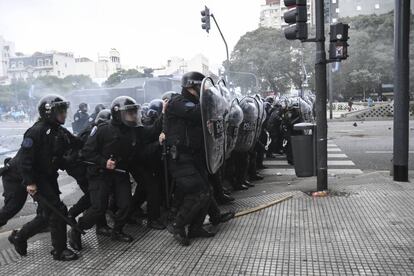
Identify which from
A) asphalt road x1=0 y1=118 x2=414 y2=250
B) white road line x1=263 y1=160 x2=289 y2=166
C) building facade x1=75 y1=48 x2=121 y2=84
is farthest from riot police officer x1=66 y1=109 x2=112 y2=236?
building facade x1=75 y1=48 x2=121 y2=84

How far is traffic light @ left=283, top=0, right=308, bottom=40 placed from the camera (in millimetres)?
6480

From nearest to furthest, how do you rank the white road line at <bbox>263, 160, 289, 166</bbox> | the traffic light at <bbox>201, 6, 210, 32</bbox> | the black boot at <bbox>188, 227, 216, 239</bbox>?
the black boot at <bbox>188, 227, 216, 239</bbox>, the white road line at <bbox>263, 160, 289, 166</bbox>, the traffic light at <bbox>201, 6, 210, 32</bbox>

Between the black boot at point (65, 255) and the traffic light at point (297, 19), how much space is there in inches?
164

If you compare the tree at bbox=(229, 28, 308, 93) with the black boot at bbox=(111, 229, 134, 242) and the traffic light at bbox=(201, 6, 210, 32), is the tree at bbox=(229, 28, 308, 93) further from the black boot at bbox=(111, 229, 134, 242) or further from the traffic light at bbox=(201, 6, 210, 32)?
the black boot at bbox=(111, 229, 134, 242)

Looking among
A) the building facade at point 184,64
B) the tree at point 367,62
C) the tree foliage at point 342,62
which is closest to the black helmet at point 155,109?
the tree foliage at point 342,62

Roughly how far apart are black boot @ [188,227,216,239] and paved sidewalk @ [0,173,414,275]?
80 mm

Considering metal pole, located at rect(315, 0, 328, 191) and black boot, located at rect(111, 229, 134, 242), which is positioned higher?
metal pole, located at rect(315, 0, 328, 191)

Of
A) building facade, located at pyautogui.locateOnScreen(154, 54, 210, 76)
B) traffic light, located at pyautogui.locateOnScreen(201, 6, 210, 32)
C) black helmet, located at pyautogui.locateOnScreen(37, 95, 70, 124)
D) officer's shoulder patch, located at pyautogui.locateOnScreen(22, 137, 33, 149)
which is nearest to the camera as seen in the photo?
officer's shoulder patch, located at pyautogui.locateOnScreen(22, 137, 33, 149)

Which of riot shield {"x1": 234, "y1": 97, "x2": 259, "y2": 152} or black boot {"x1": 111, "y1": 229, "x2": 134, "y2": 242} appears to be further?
riot shield {"x1": 234, "y1": 97, "x2": 259, "y2": 152}

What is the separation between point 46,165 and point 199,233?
168 cm

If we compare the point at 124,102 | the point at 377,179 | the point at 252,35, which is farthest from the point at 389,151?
the point at 252,35

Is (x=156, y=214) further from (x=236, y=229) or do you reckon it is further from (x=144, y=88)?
(x=144, y=88)

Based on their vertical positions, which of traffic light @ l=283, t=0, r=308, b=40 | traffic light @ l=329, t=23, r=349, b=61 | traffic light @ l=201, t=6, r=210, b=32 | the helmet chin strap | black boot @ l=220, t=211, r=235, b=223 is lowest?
black boot @ l=220, t=211, r=235, b=223

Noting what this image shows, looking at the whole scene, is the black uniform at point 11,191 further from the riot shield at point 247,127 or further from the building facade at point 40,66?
the building facade at point 40,66
